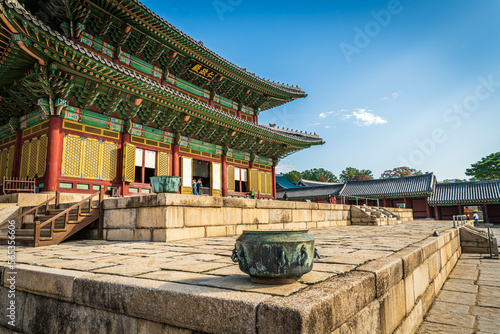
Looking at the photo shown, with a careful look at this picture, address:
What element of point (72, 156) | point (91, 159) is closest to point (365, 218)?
point (91, 159)

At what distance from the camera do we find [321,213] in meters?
11.7

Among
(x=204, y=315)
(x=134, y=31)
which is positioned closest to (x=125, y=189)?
(x=134, y=31)

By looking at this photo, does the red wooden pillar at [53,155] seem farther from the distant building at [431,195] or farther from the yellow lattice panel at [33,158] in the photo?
the distant building at [431,195]

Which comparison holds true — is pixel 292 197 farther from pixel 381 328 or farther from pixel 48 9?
pixel 381 328

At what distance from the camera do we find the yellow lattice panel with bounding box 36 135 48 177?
966 centimetres

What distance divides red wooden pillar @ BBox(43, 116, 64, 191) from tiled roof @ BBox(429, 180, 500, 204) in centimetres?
3043

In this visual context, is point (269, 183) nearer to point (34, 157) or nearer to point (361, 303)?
point (34, 157)

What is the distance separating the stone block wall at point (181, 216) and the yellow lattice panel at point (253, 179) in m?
8.41

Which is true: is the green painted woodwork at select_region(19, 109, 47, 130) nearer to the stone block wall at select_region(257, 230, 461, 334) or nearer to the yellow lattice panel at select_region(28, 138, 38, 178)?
the yellow lattice panel at select_region(28, 138, 38, 178)

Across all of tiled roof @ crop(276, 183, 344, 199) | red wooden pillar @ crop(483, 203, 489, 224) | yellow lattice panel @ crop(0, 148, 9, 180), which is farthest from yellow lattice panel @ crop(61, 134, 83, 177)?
red wooden pillar @ crop(483, 203, 489, 224)

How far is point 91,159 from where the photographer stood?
1046 cm

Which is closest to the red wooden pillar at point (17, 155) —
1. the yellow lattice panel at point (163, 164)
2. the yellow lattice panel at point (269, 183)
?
the yellow lattice panel at point (163, 164)

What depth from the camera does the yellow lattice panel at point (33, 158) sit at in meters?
Answer: 10.1

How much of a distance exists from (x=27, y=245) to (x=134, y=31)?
936cm
